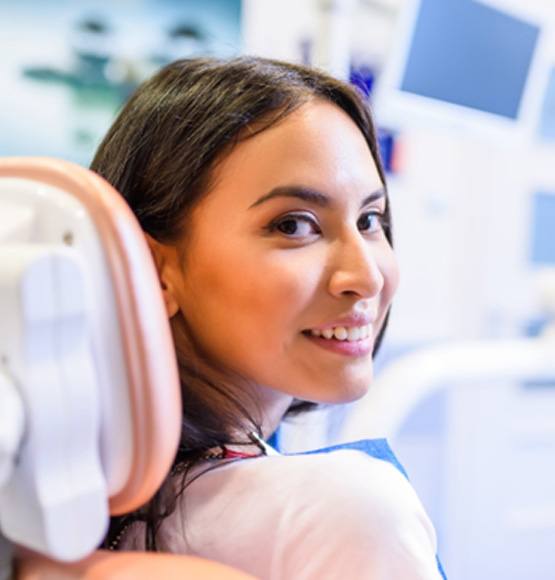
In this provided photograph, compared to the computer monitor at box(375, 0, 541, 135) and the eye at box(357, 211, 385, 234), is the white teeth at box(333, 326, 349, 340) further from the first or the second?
the computer monitor at box(375, 0, 541, 135)

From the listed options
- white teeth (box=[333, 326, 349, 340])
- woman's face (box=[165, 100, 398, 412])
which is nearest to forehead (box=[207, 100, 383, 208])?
woman's face (box=[165, 100, 398, 412])

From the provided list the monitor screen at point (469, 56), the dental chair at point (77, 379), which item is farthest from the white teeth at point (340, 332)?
the monitor screen at point (469, 56)

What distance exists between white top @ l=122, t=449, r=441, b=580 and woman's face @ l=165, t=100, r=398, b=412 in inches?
4.1

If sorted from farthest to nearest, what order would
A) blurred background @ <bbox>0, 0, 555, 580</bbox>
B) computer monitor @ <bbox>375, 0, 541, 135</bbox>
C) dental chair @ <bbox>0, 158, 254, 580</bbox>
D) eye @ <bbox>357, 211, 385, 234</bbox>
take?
blurred background @ <bbox>0, 0, 555, 580</bbox> < computer monitor @ <bbox>375, 0, 541, 135</bbox> < eye @ <bbox>357, 211, 385, 234</bbox> < dental chair @ <bbox>0, 158, 254, 580</bbox>

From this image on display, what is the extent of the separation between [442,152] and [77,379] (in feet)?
7.60

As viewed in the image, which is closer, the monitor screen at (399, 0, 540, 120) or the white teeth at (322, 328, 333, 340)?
the white teeth at (322, 328, 333, 340)

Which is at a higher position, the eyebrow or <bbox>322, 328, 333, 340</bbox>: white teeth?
the eyebrow

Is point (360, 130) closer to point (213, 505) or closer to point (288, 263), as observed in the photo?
point (288, 263)

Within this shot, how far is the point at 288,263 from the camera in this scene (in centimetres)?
73

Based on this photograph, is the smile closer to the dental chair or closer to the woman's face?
the woman's face

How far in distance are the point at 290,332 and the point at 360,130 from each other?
242 millimetres

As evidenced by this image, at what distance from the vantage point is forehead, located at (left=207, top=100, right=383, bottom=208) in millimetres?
739

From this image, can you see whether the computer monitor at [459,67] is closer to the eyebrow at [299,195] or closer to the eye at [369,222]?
the eye at [369,222]

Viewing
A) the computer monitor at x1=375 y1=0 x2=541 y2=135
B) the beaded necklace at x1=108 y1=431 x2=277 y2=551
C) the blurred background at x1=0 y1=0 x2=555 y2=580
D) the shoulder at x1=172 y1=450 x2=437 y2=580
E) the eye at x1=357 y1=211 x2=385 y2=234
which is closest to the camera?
the shoulder at x1=172 y1=450 x2=437 y2=580
